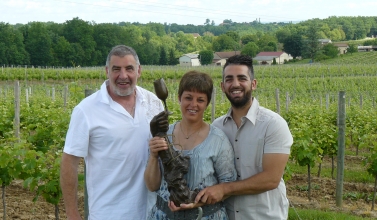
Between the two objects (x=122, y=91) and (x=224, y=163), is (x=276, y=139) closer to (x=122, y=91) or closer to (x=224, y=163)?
(x=224, y=163)

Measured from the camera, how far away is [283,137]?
10.6 ft

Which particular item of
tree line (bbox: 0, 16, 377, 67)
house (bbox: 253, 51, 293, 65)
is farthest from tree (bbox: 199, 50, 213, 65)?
house (bbox: 253, 51, 293, 65)

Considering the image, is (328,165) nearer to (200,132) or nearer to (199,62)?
(200,132)

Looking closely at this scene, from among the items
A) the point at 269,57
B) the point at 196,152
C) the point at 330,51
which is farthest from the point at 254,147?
the point at 330,51

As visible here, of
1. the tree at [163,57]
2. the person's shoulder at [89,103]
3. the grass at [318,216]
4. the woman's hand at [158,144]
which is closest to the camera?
the woman's hand at [158,144]

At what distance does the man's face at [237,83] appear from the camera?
10.6ft

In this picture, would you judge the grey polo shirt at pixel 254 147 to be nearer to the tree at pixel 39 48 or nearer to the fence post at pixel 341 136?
the fence post at pixel 341 136

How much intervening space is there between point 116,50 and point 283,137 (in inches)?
43.7

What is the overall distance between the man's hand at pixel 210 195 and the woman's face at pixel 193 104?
40cm

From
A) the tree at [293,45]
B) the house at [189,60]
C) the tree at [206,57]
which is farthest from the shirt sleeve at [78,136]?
the tree at [293,45]

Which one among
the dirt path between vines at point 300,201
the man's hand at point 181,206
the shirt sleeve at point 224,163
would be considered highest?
the shirt sleeve at point 224,163

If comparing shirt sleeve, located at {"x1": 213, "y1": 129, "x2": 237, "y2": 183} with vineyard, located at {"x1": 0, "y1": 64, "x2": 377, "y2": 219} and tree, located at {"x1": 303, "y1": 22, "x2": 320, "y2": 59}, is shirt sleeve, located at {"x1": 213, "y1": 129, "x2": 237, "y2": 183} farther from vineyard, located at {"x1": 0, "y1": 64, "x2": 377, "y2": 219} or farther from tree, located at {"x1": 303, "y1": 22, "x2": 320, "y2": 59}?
tree, located at {"x1": 303, "y1": 22, "x2": 320, "y2": 59}

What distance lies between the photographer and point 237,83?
3209 millimetres

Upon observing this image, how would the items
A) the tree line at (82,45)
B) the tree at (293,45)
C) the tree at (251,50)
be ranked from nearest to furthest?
the tree line at (82,45), the tree at (251,50), the tree at (293,45)
